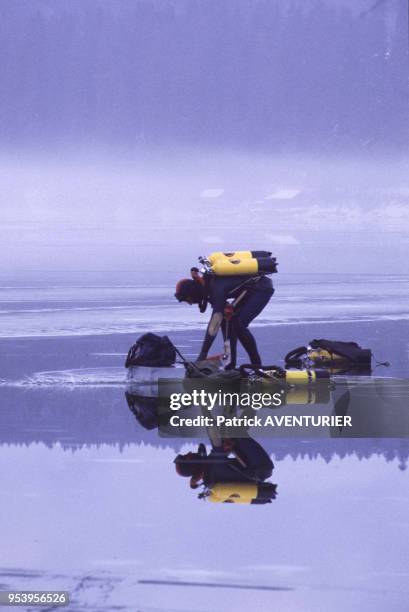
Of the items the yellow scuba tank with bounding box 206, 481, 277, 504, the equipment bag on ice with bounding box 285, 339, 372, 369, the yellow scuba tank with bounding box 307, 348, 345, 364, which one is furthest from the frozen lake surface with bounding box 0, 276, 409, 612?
the yellow scuba tank with bounding box 307, 348, 345, 364

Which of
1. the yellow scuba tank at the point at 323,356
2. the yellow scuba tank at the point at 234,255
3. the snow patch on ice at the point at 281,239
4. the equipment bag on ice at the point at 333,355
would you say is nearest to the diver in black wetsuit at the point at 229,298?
the yellow scuba tank at the point at 234,255

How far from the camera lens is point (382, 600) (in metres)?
6.70

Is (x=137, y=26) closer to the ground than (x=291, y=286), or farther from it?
farther from it

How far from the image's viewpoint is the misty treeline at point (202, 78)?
15912 centimetres

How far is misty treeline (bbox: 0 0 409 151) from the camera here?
159125 mm

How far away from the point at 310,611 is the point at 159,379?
6.73 meters

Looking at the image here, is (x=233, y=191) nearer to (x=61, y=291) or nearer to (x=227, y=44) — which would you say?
(x=227, y=44)

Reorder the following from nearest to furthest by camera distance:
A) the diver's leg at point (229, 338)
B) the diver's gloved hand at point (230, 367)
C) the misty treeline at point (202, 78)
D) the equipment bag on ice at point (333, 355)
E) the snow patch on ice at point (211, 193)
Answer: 1. the diver's gloved hand at point (230, 367)
2. the diver's leg at point (229, 338)
3. the equipment bag on ice at point (333, 355)
4. the snow patch on ice at point (211, 193)
5. the misty treeline at point (202, 78)

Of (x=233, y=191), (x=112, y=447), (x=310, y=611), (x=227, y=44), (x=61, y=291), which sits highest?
(x=227, y=44)

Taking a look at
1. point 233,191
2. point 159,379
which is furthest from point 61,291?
point 233,191

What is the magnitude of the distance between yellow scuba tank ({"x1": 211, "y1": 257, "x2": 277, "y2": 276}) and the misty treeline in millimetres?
142963

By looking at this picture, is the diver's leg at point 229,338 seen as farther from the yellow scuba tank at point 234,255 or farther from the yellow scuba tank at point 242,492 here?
the yellow scuba tank at point 242,492

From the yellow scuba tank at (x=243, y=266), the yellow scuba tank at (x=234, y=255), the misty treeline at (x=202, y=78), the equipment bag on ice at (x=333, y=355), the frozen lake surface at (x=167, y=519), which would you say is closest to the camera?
the frozen lake surface at (x=167, y=519)

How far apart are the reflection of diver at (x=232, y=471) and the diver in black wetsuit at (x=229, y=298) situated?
2667mm
